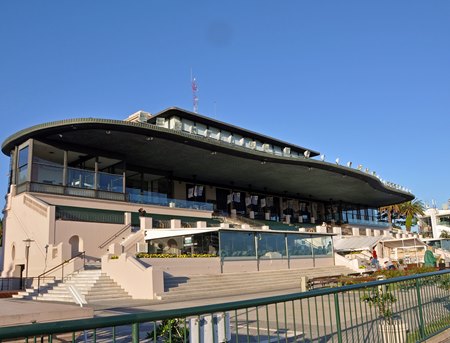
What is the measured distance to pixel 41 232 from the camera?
2884cm

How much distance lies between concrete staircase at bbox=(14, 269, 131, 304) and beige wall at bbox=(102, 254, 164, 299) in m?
0.33

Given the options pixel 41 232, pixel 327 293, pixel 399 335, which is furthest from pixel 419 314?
pixel 41 232

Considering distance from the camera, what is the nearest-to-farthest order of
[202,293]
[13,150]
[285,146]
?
[202,293], [13,150], [285,146]

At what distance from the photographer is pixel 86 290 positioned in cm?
2102

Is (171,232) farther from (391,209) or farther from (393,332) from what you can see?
(391,209)

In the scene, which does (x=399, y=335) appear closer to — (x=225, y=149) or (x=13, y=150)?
(x=225, y=149)

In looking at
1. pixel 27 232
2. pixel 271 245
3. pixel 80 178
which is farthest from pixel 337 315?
pixel 80 178

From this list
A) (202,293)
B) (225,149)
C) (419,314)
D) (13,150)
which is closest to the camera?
(419,314)

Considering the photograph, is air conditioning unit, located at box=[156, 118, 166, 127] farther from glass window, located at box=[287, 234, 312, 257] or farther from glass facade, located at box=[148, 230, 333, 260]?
glass window, located at box=[287, 234, 312, 257]

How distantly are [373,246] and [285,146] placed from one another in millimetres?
21287

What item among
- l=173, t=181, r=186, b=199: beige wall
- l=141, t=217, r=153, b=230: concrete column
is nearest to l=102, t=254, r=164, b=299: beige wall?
l=141, t=217, r=153, b=230: concrete column

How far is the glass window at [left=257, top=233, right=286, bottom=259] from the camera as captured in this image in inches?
1220

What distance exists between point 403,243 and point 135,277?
33655 millimetres

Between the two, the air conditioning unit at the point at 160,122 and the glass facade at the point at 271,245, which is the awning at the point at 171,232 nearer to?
the glass facade at the point at 271,245
